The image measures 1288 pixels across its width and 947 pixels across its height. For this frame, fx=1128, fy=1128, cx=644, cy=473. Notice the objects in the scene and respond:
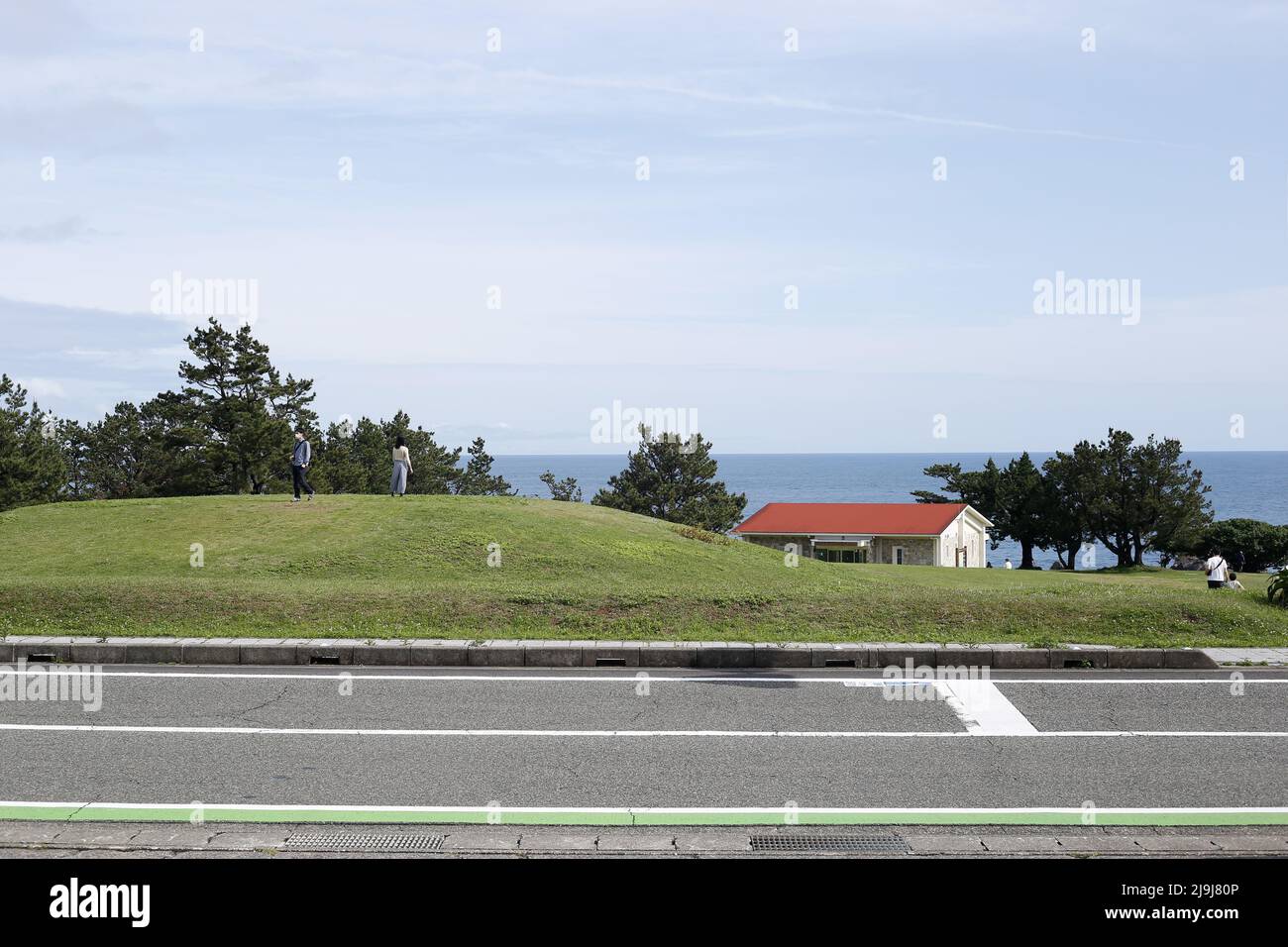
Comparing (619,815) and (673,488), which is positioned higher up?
(673,488)

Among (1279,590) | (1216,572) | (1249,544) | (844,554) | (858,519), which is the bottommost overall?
(1249,544)

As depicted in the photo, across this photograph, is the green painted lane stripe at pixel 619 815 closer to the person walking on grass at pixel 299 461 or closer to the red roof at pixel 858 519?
the person walking on grass at pixel 299 461

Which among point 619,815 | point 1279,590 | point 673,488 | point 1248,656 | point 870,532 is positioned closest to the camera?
point 619,815

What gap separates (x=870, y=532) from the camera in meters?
66.8

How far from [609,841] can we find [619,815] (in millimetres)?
549

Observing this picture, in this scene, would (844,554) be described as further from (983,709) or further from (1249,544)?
(983,709)

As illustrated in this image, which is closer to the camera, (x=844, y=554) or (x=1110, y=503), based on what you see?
(x=844, y=554)

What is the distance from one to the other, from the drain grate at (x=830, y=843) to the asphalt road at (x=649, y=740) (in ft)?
2.22

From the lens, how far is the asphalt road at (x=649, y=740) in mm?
7957

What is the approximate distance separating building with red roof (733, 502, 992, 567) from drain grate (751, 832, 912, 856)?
58.0m

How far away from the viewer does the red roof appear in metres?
66.7

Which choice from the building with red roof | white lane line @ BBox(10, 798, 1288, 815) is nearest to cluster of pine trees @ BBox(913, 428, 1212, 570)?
the building with red roof

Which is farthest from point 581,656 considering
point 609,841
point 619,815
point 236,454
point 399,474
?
point 236,454
